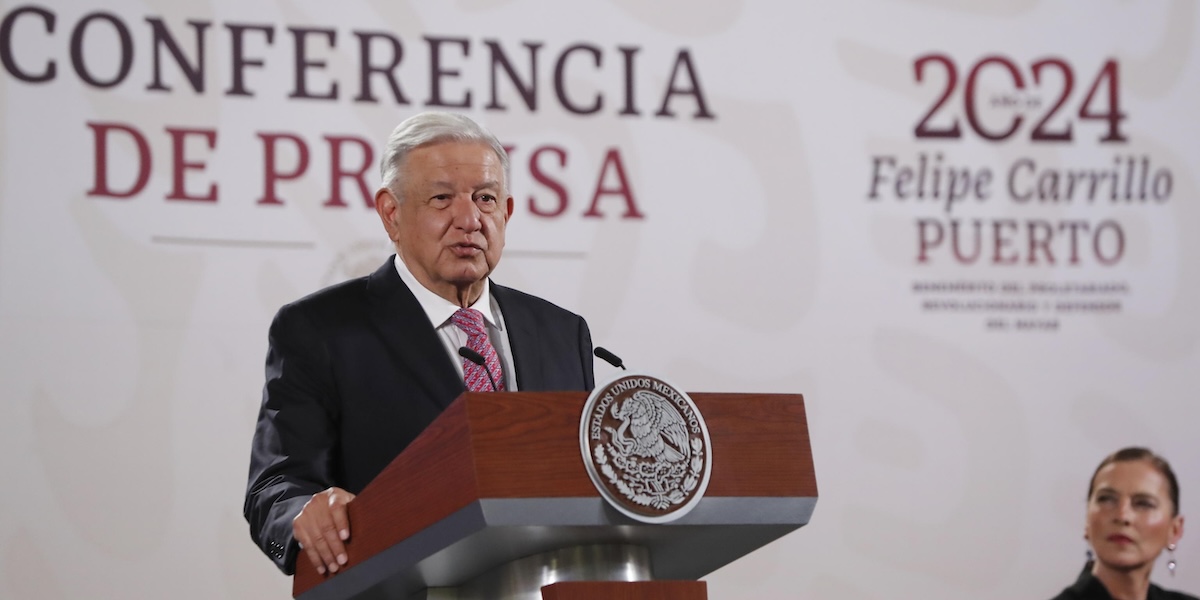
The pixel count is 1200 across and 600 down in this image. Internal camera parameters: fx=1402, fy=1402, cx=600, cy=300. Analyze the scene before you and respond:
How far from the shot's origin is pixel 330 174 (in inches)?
142

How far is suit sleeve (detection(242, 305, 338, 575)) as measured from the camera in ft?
5.85

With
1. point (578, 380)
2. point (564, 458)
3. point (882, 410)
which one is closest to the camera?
point (564, 458)

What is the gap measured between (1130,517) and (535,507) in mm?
2958

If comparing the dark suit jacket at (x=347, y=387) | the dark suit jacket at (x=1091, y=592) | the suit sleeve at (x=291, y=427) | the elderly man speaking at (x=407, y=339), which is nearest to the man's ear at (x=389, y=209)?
the elderly man speaking at (x=407, y=339)

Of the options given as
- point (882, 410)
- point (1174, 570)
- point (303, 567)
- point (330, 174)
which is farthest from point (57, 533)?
point (1174, 570)

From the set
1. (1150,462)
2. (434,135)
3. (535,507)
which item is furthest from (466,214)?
(1150,462)

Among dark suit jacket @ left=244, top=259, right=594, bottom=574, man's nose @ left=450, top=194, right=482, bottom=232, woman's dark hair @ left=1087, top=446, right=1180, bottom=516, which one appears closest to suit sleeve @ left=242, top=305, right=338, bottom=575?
dark suit jacket @ left=244, top=259, right=594, bottom=574

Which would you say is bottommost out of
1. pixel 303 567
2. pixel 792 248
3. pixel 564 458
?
pixel 303 567

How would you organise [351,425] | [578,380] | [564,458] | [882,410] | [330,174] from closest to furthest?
[564,458] → [351,425] → [578,380] → [330,174] → [882,410]

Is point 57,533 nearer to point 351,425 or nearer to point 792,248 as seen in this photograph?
point 351,425

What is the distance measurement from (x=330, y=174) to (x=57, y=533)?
1094 mm

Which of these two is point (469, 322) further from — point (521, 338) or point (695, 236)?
point (695, 236)

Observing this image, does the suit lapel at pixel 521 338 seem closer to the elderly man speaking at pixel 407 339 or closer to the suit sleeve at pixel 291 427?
the elderly man speaking at pixel 407 339

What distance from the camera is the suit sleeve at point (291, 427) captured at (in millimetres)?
1783
